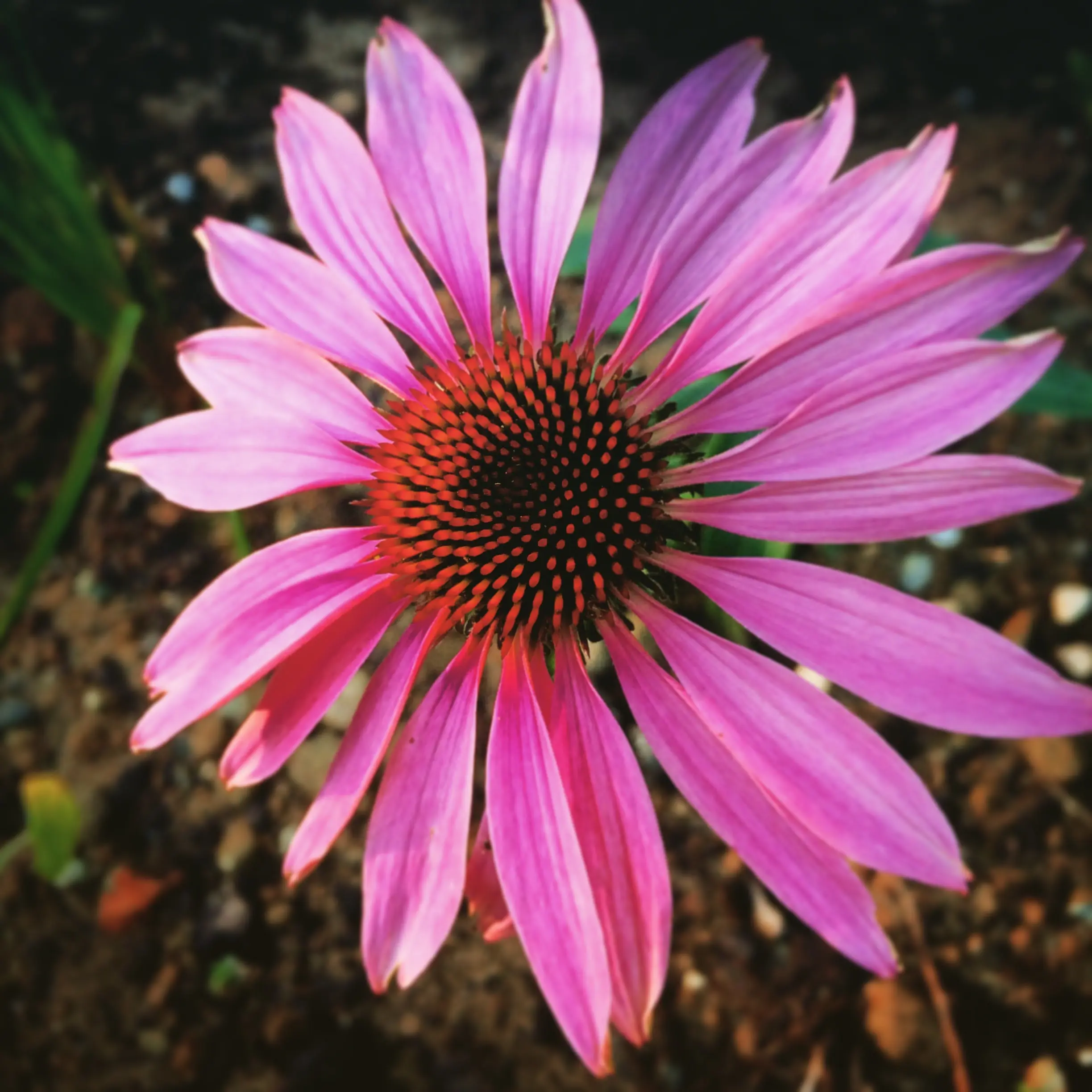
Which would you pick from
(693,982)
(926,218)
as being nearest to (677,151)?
(926,218)

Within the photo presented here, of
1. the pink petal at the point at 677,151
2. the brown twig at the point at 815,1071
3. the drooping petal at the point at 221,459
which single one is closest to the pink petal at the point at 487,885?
the drooping petal at the point at 221,459

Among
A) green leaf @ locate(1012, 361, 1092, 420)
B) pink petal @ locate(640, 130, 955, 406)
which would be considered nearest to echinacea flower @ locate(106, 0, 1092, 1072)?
pink petal @ locate(640, 130, 955, 406)

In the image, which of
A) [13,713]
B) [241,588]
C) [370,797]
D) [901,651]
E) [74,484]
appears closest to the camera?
[901,651]

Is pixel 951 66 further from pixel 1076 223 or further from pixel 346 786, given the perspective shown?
pixel 346 786

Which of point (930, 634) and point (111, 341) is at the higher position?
point (111, 341)

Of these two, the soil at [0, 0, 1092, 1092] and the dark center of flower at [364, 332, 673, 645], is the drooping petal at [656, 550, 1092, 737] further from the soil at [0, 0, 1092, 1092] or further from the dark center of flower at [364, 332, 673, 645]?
the soil at [0, 0, 1092, 1092]

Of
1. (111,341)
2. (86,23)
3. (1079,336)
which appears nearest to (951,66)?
Answer: (1079,336)

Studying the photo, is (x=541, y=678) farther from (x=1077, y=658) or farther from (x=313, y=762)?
(x=1077, y=658)
